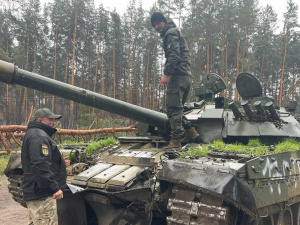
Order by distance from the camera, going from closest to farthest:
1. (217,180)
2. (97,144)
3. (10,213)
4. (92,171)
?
1. (217,180)
2. (92,171)
3. (97,144)
4. (10,213)

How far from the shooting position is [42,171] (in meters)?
4.48

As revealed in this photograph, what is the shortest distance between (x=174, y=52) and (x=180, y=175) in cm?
262

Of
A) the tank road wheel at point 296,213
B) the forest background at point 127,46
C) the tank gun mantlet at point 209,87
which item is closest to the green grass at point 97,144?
the tank gun mantlet at point 209,87

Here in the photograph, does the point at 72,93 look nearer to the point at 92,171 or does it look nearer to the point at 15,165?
the point at 92,171

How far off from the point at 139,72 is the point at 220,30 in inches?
359

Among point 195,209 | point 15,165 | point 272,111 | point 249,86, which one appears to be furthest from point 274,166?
point 15,165

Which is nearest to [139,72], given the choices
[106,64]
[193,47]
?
[106,64]

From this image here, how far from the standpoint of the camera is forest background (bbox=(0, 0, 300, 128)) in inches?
1193

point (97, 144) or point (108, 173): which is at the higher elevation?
point (97, 144)

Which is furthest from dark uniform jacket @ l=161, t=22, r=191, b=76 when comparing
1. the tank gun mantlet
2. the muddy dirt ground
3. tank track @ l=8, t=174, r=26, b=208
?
the muddy dirt ground

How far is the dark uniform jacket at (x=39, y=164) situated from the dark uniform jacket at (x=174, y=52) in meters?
2.70

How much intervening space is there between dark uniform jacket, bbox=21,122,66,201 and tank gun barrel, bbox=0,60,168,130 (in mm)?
755

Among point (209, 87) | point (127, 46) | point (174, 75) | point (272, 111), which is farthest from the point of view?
point (127, 46)

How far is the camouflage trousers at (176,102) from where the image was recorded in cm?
667
